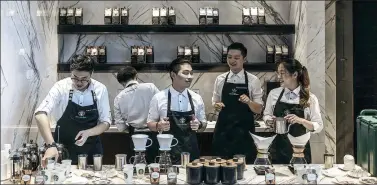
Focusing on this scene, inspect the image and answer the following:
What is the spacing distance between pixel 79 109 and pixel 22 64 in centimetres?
56

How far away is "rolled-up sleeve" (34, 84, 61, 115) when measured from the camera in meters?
4.13

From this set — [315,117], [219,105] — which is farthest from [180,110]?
[315,117]

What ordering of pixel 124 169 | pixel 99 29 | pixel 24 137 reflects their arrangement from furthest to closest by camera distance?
pixel 99 29 < pixel 24 137 < pixel 124 169

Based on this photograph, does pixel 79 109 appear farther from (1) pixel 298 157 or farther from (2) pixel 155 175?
(1) pixel 298 157

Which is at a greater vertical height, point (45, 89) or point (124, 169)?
point (45, 89)

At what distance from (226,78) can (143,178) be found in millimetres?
1917

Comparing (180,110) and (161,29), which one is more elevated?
(161,29)

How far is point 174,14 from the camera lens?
5.90m

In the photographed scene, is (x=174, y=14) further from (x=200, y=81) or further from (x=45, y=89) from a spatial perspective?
(x=45, y=89)

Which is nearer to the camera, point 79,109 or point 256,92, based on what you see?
point 79,109

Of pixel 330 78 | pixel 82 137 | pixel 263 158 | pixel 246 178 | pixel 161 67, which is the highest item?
pixel 161 67

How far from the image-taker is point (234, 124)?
16.8 ft

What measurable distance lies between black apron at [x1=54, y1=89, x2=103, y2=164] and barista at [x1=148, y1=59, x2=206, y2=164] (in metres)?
0.47

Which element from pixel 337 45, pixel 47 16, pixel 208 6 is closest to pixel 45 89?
pixel 47 16
